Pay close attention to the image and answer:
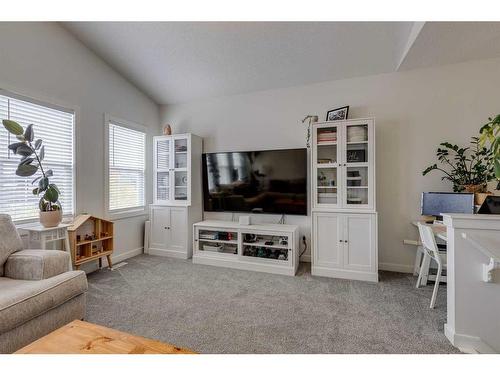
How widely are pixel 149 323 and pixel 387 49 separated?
3687 millimetres

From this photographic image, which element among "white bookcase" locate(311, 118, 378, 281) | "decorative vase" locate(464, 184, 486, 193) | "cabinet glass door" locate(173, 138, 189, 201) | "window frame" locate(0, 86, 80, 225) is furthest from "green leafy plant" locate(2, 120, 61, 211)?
"decorative vase" locate(464, 184, 486, 193)

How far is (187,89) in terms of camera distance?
12.3 feet

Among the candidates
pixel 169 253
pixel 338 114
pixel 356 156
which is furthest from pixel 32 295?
pixel 338 114

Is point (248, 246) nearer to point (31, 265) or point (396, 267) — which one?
point (396, 267)

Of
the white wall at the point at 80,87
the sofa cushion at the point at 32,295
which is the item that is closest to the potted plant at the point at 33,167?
the white wall at the point at 80,87

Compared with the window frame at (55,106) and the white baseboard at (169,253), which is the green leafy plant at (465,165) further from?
the window frame at (55,106)

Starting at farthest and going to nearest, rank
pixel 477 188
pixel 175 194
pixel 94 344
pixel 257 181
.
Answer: pixel 175 194, pixel 257 181, pixel 477 188, pixel 94 344

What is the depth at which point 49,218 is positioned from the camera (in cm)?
237

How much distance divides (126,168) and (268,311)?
2.94 metres

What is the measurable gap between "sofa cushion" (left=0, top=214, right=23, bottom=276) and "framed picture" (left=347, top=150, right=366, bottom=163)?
341 cm

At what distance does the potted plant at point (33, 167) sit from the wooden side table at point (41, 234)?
64 mm

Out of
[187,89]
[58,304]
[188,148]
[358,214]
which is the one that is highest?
[187,89]
